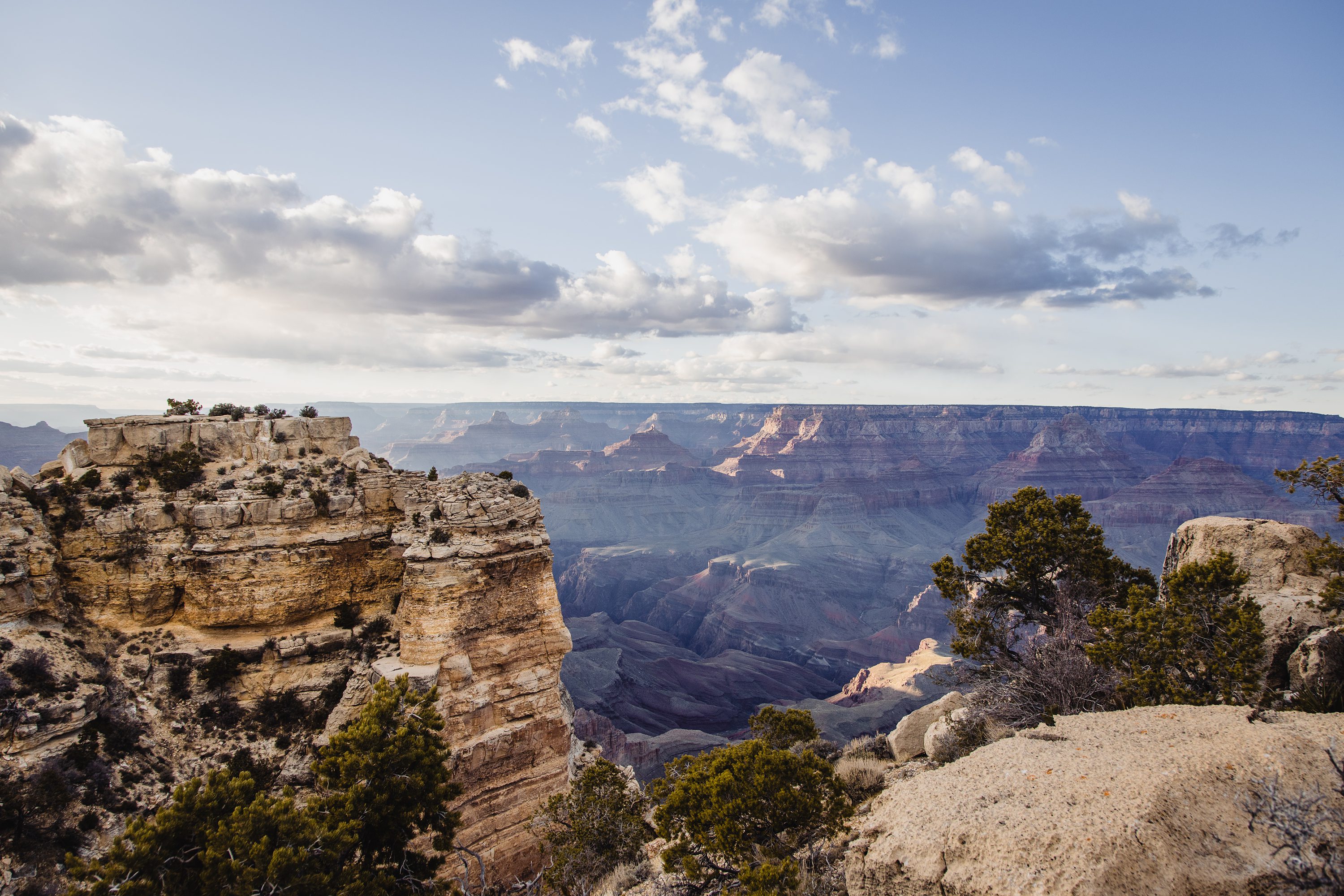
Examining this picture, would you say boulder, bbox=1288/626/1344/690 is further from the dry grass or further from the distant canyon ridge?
the distant canyon ridge

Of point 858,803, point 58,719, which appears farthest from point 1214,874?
point 58,719

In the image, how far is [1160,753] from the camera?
947 cm

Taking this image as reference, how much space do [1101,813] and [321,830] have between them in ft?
41.9

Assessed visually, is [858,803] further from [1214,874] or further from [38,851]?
[38,851]

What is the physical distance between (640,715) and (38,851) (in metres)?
61.0

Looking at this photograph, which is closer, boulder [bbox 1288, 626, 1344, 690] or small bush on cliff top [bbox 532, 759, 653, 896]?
boulder [bbox 1288, 626, 1344, 690]

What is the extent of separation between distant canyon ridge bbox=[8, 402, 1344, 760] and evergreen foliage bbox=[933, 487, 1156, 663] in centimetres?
4416

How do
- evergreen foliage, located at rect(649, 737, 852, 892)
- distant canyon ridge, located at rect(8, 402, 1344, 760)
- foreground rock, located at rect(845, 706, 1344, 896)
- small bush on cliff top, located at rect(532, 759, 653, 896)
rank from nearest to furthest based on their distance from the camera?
foreground rock, located at rect(845, 706, 1344, 896), evergreen foliage, located at rect(649, 737, 852, 892), small bush on cliff top, located at rect(532, 759, 653, 896), distant canyon ridge, located at rect(8, 402, 1344, 760)

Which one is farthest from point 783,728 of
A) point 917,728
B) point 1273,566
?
point 1273,566

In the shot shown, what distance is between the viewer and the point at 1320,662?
1113 cm

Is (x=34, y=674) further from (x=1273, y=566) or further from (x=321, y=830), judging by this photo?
(x=1273, y=566)

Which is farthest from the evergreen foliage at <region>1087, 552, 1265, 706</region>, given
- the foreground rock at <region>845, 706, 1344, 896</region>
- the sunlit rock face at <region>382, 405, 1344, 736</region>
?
the sunlit rock face at <region>382, 405, 1344, 736</region>

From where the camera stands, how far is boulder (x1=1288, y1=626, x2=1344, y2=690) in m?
11.0

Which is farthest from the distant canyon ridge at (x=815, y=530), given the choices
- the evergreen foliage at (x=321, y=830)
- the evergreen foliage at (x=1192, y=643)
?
the evergreen foliage at (x=1192, y=643)
